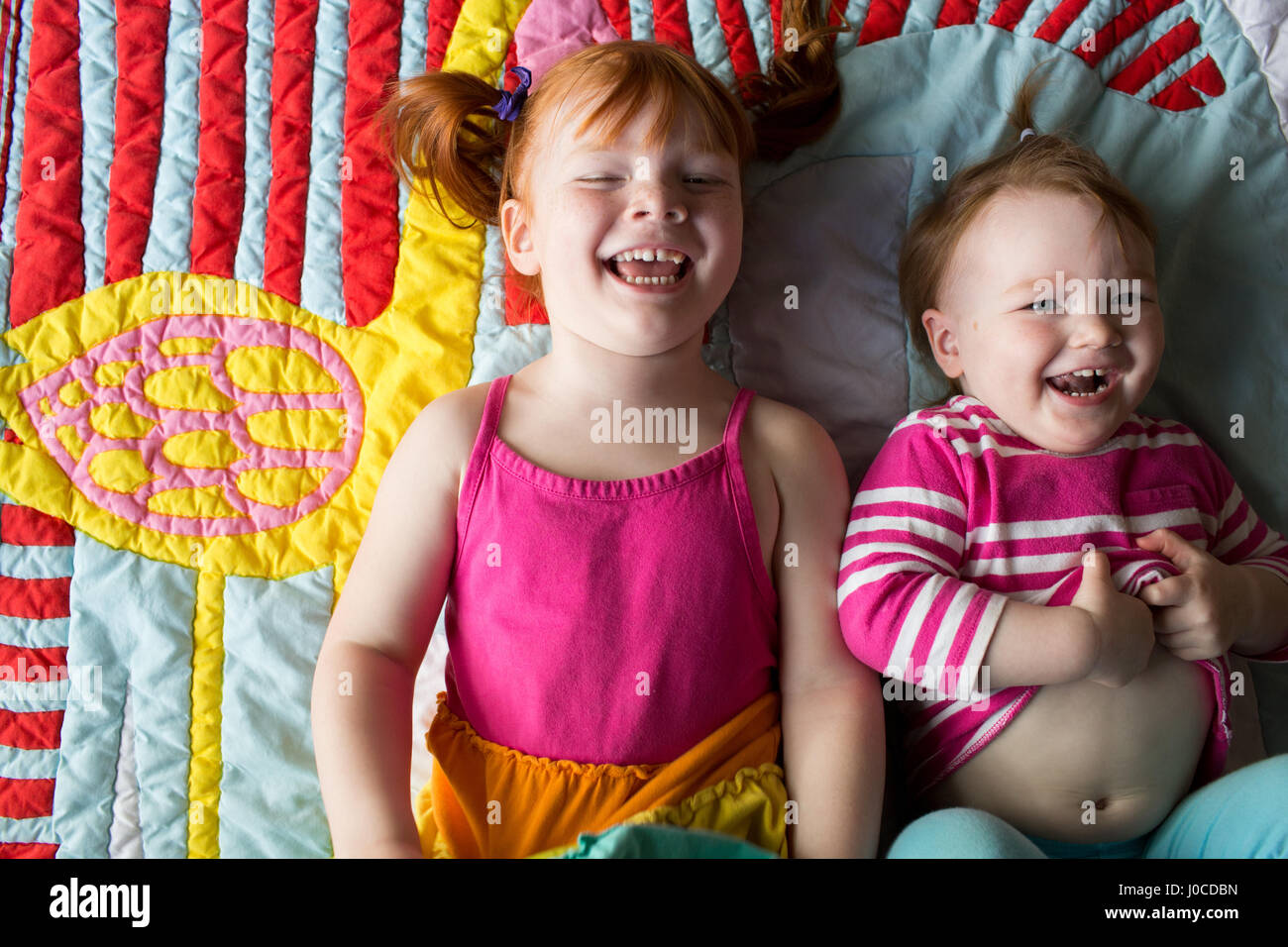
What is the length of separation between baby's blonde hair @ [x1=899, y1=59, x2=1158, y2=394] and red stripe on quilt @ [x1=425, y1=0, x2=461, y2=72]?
1.85 ft

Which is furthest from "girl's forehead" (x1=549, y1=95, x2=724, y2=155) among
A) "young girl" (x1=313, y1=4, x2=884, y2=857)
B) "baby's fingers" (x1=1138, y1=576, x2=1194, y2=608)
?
"baby's fingers" (x1=1138, y1=576, x2=1194, y2=608)

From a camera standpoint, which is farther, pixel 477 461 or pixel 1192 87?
pixel 1192 87

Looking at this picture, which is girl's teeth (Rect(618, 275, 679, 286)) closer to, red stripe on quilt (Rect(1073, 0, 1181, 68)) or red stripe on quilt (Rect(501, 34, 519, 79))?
red stripe on quilt (Rect(501, 34, 519, 79))

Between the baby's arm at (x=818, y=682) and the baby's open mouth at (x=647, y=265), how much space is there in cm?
19

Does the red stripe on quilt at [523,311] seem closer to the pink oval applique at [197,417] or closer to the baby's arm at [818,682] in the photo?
the pink oval applique at [197,417]

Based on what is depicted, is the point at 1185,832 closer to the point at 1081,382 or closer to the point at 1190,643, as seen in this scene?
the point at 1190,643

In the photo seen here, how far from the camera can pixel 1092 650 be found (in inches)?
38.2

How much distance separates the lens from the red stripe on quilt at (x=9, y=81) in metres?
1.18

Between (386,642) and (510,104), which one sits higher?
(510,104)

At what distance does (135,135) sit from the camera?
1199 mm

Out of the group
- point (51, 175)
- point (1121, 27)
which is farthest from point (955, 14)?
point (51, 175)

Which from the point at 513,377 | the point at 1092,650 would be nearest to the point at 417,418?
the point at 513,377

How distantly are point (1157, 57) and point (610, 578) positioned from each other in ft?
2.88

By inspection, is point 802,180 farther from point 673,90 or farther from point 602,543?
point 602,543
